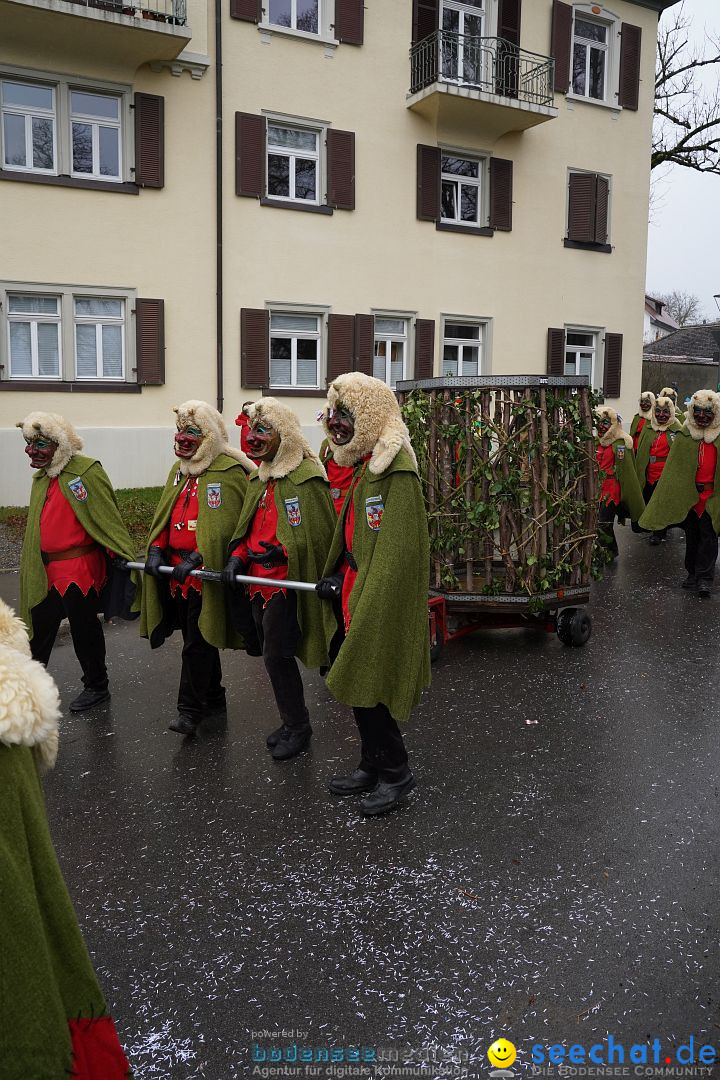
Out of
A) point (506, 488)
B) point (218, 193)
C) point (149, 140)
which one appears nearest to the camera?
point (506, 488)

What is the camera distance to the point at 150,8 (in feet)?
49.4

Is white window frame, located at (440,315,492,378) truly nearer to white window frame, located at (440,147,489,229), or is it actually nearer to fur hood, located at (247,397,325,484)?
white window frame, located at (440,147,489,229)

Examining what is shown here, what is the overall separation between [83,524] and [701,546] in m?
6.71

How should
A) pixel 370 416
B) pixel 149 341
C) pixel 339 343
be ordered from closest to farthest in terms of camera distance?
pixel 370 416
pixel 149 341
pixel 339 343

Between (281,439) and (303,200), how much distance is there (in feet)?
45.0

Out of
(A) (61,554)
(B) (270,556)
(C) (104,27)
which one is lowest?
(A) (61,554)

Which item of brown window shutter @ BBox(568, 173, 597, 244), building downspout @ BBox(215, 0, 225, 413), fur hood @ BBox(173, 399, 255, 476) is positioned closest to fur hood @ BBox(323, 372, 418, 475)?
fur hood @ BBox(173, 399, 255, 476)

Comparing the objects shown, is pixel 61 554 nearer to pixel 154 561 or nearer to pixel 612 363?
pixel 154 561

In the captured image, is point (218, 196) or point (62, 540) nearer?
point (62, 540)

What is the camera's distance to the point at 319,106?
17.2 metres

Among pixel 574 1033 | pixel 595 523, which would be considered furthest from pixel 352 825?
pixel 595 523

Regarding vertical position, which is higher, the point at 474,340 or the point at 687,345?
the point at 687,345

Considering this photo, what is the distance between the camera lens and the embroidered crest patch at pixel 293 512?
16.8 ft

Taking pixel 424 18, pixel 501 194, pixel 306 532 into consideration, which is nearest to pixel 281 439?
pixel 306 532
